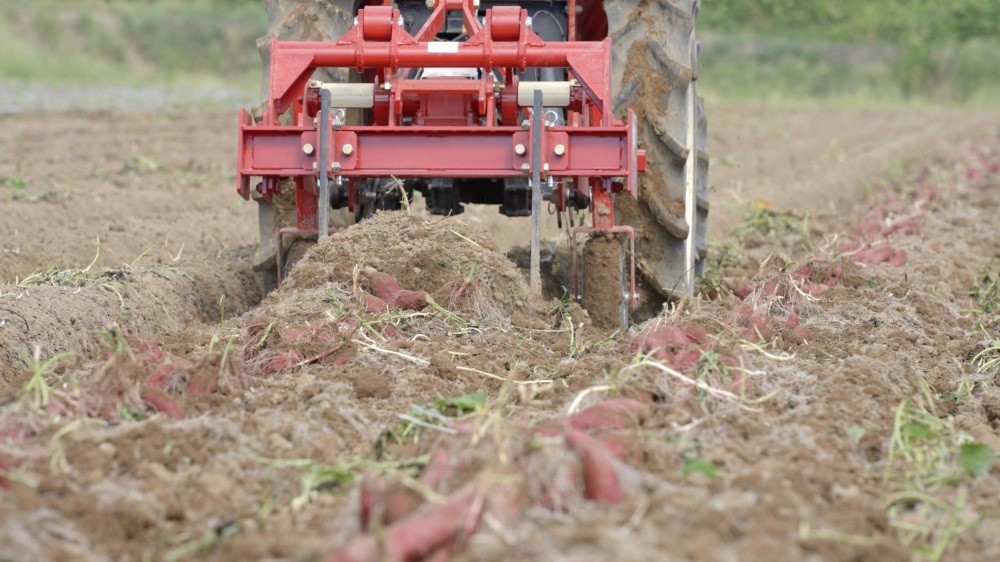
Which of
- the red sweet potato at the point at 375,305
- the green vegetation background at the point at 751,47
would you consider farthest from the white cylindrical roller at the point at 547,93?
the green vegetation background at the point at 751,47

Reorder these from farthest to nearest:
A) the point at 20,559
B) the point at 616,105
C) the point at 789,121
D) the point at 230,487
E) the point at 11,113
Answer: the point at 789,121 → the point at 11,113 → the point at 616,105 → the point at 230,487 → the point at 20,559

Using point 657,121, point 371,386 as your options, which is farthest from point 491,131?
point 371,386

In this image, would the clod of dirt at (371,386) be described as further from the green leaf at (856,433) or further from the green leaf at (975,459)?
the green leaf at (975,459)

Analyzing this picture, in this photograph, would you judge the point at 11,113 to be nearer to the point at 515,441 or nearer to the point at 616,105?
the point at 616,105

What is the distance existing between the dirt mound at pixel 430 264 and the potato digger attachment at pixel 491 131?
158mm

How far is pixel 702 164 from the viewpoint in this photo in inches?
266

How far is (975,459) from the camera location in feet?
11.9

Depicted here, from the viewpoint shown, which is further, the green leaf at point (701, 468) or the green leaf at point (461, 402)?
the green leaf at point (461, 402)

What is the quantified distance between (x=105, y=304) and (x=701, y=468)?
3081 mm

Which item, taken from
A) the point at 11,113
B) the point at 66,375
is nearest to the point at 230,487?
the point at 66,375

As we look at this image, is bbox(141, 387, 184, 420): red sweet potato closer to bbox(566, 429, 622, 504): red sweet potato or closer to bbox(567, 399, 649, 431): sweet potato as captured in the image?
bbox(567, 399, 649, 431): sweet potato

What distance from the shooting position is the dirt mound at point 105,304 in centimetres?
507

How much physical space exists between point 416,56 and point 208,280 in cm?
159

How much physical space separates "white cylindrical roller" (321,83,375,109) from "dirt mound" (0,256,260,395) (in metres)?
1.00
